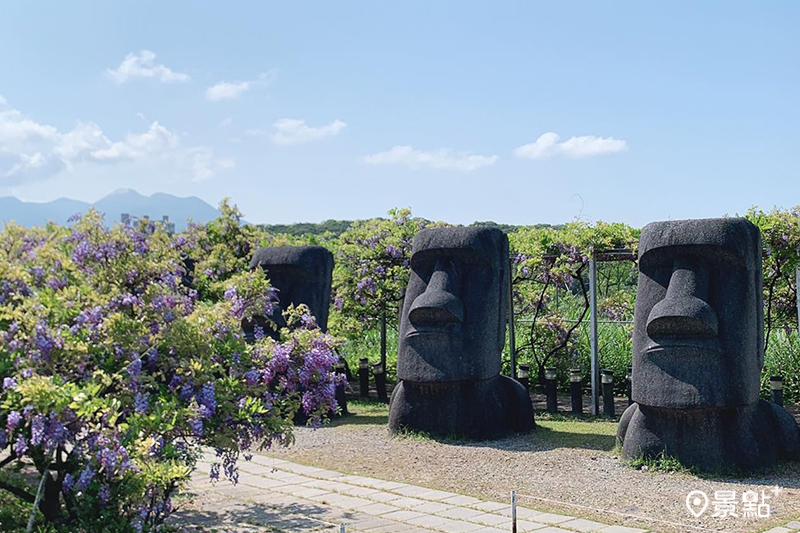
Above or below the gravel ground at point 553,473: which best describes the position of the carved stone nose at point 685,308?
above

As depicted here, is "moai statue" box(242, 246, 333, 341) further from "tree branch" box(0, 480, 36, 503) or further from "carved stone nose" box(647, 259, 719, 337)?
"tree branch" box(0, 480, 36, 503)

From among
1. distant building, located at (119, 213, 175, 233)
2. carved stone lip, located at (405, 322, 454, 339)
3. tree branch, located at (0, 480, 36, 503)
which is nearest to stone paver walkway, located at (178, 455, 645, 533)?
tree branch, located at (0, 480, 36, 503)

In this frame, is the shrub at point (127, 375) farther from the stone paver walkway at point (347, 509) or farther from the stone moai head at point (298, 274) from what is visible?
the stone moai head at point (298, 274)

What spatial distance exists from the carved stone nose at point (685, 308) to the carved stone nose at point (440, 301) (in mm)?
2733

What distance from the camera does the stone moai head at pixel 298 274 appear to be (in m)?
13.9

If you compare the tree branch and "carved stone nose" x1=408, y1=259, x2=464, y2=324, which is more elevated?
"carved stone nose" x1=408, y1=259, x2=464, y2=324

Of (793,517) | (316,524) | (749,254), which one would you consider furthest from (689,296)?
(316,524)

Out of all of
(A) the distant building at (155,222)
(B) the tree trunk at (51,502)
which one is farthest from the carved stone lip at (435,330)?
(B) the tree trunk at (51,502)

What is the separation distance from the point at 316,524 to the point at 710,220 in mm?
5073

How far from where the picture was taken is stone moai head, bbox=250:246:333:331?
45.4 ft

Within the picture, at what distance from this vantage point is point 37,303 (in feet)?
19.3

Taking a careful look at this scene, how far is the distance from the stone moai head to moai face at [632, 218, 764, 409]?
19.4 feet

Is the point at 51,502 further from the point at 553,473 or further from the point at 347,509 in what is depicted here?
the point at 553,473

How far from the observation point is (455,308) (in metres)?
11.2
